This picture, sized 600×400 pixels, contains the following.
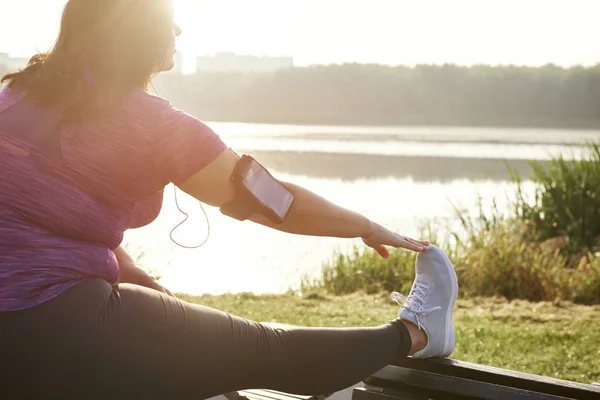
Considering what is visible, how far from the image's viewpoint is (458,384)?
281 centimetres

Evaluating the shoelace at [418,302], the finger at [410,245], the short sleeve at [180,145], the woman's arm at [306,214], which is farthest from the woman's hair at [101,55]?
the shoelace at [418,302]

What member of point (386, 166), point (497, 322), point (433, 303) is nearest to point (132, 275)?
point (433, 303)

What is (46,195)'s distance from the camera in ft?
7.17

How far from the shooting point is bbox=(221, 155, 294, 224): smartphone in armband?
2.42 metres

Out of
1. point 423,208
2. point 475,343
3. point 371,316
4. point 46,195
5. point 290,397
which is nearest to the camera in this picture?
point 46,195

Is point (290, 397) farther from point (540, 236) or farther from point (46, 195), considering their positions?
point (540, 236)

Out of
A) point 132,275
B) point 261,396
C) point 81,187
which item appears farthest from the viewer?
point 261,396

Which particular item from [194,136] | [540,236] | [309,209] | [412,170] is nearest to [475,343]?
[309,209]

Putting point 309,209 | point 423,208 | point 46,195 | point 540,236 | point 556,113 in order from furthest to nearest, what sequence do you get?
point 556,113 < point 423,208 < point 540,236 < point 309,209 < point 46,195

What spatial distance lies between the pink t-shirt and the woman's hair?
0.05 metres

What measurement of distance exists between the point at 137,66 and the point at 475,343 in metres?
3.77

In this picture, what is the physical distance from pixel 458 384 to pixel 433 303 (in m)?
0.31

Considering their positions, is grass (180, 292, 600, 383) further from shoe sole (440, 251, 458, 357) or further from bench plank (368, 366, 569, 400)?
bench plank (368, 366, 569, 400)

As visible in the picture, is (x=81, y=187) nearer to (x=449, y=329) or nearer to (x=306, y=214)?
(x=306, y=214)
